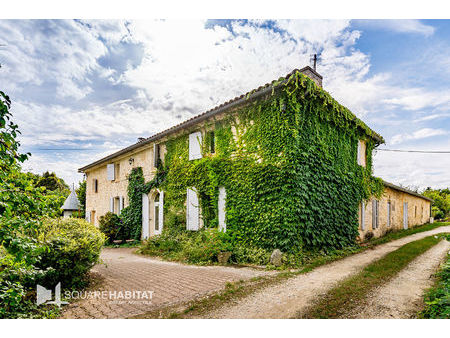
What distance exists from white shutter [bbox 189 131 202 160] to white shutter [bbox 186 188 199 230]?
4.35 ft

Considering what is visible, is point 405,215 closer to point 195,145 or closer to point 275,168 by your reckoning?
point 275,168

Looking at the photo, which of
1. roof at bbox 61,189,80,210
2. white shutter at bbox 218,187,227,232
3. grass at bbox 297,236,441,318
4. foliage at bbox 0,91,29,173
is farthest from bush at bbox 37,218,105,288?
roof at bbox 61,189,80,210

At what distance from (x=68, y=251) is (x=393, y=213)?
16.6m

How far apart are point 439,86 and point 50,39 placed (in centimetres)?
677

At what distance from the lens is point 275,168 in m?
7.55

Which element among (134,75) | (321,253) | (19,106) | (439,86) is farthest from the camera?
(321,253)

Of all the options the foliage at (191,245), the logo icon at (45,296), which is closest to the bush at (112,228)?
the foliage at (191,245)

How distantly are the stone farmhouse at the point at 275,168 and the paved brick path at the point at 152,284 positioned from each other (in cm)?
200

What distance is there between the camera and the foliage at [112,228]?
1317 cm

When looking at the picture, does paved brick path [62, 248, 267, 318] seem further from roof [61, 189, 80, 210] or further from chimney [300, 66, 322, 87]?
roof [61, 189, 80, 210]

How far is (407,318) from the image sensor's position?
3.58 m

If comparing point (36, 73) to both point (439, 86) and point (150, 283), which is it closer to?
point (150, 283)

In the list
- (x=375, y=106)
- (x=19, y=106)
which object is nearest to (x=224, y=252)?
(x=375, y=106)

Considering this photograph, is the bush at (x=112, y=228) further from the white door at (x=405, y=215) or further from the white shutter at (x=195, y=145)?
the white door at (x=405, y=215)
